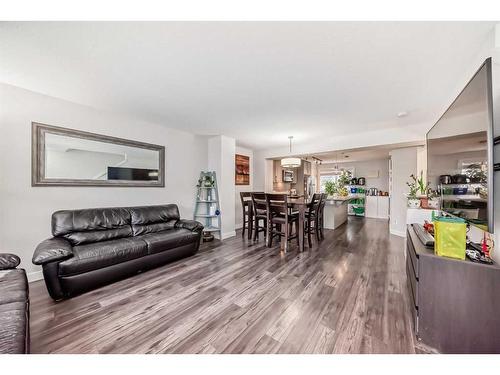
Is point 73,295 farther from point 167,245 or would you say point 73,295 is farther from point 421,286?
point 421,286

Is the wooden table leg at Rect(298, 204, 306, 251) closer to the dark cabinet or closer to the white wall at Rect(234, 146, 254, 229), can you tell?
the dark cabinet

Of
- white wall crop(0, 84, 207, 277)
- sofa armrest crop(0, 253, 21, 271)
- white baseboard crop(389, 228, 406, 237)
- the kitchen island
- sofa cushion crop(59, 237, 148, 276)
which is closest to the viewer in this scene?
sofa armrest crop(0, 253, 21, 271)

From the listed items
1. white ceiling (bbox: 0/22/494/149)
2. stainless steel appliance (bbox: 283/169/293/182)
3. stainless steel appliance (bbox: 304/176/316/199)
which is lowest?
stainless steel appliance (bbox: 304/176/316/199)

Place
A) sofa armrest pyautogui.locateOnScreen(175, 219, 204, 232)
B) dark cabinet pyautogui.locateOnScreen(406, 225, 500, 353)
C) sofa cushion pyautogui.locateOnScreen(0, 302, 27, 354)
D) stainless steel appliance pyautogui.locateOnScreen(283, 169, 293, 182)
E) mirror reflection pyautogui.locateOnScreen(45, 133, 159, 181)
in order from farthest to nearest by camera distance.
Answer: stainless steel appliance pyautogui.locateOnScreen(283, 169, 293, 182) → sofa armrest pyautogui.locateOnScreen(175, 219, 204, 232) → mirror reflection pyautogui.locateOnScreen(45, 133, 159, 181) → dark cabinet pyautogui.locateOnScreen(406, 225, 500, 353) → sofa cushion pyautogui.locateOnScreen(0, 302, 27, 354)

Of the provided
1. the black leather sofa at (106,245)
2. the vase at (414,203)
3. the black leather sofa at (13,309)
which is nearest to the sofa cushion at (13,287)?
the black leather sofa at (13,309)

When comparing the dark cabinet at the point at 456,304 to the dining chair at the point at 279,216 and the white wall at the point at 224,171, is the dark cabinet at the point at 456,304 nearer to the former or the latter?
the dining chair at the point at 279,216

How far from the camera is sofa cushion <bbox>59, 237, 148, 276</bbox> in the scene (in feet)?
6.45

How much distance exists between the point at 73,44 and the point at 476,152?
315cm

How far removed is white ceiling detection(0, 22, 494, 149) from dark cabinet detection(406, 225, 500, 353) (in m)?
1.71

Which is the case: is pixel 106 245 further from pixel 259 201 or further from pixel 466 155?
pixel 466 155

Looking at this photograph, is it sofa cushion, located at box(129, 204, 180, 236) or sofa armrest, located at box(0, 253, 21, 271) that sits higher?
sofa cushion, located at box(129, 204, 180, 236)

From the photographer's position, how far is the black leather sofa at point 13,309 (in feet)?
3.05

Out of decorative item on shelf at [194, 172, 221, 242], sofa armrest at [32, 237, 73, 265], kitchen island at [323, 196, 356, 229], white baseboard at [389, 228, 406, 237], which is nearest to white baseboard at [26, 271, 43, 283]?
sofa armrest at [32, 237, 73, 265]
